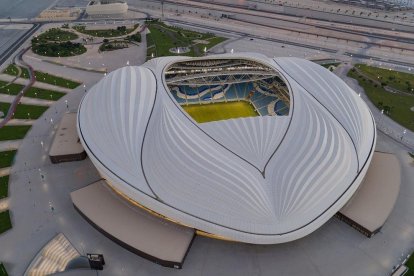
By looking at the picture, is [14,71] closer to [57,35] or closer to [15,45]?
[15,45]

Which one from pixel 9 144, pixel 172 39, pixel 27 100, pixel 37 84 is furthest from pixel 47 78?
pixel 172 39

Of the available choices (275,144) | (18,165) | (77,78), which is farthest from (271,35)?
(18,165)

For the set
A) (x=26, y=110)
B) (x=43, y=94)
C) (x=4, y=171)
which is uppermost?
(x=43, y=94)

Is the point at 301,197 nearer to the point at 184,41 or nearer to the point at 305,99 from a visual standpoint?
the point at 305,99

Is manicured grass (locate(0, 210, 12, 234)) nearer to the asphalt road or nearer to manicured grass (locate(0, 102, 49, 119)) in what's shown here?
manicured grass (locate(0, 102, 49, 119))

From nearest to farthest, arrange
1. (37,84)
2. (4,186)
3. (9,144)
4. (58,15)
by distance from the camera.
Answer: (4,186) → (9,144) → (37,84) → (58,15)
